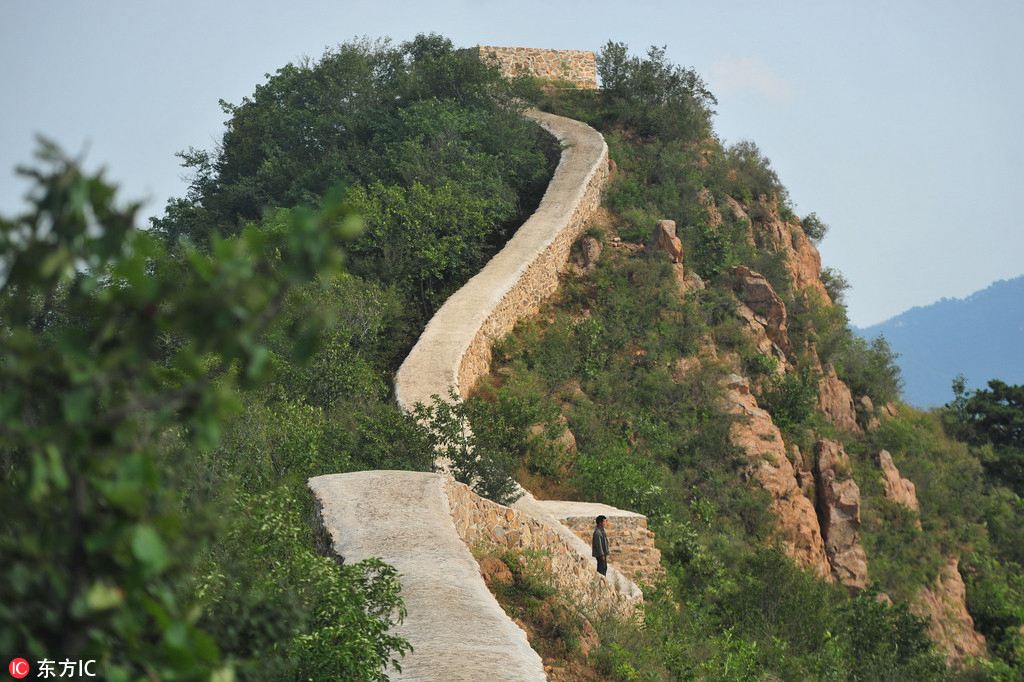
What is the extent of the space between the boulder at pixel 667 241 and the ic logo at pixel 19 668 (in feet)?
70.9

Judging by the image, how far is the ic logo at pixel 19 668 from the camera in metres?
3.43

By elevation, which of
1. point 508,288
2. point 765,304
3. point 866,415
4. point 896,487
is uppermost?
point 765,304

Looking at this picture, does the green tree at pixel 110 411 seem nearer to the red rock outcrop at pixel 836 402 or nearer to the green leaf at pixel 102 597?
the green leaf at pixel 102 597

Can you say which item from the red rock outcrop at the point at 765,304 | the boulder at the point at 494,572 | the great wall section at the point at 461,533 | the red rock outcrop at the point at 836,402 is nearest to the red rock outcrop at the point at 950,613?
the red rock outcrop at the point at 836,402

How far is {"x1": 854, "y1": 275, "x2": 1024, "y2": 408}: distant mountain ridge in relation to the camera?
178500 mm

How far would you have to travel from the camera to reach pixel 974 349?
188 meters

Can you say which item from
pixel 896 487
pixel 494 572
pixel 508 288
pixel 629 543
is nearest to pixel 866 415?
pixel 896 487

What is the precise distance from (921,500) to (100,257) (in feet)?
75.1

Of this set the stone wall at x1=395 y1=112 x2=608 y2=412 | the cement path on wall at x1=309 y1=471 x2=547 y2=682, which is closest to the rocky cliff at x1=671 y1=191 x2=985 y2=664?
the stone wall at x1=395 y1=112 x2=608 y2=412

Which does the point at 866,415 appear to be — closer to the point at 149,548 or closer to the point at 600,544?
the point at 600,544

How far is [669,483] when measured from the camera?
18.8m

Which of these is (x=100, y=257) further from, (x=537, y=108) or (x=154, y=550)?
(x=537, y=108)

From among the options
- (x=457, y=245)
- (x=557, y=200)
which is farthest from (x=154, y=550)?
(x=557, y=200)

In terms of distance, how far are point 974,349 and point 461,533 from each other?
188766 mm
